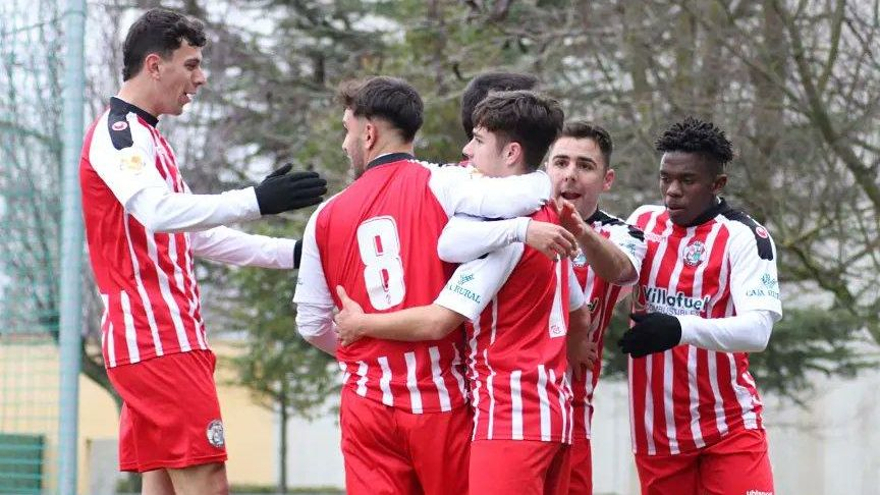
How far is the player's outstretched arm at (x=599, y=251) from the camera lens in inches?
200

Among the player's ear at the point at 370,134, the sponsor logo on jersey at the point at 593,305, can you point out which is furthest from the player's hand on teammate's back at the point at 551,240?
the sponsor logo on jersey at the point at 593,305

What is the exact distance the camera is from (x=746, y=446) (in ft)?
19.7

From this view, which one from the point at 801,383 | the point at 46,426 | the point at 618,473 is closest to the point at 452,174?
the point at 46,426

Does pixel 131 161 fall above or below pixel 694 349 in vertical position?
above

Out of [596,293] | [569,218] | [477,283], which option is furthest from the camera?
[596,293]

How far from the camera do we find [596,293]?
6016 millimetres

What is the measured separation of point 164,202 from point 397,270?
92 cm

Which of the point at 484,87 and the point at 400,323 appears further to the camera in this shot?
the point at 484,87

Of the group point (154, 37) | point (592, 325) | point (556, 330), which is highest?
point (154, 37)

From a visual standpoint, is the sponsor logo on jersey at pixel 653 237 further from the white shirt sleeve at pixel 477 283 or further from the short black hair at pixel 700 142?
the white shirt sleeve at pixel 477 283

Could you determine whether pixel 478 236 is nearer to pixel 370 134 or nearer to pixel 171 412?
pixel 370 134

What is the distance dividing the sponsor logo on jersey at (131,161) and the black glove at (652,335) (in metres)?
1.99

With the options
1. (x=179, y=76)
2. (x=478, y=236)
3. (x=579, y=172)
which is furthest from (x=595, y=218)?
(x=179, y=76)

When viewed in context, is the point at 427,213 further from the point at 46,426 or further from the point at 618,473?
the point at 618,473
